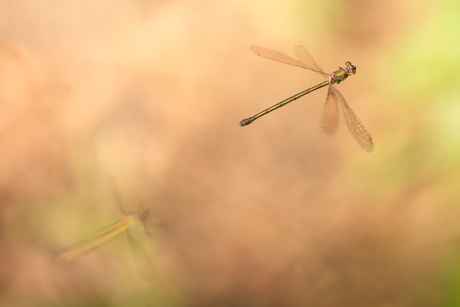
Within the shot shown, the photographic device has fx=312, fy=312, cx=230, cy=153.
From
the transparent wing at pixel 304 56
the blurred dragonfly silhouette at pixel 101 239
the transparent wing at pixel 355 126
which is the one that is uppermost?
the transparent wing at pixel 304 56

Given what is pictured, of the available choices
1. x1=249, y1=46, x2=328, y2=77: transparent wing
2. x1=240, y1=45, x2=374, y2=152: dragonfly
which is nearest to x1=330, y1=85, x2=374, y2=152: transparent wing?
x1=240, y1=45, x2=374, y2=152: dragonfly

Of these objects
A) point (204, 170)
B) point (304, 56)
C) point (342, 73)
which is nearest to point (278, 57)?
point (304, 56)

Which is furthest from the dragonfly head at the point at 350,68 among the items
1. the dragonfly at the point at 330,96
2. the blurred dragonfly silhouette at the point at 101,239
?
the blurred dragonfly silhouette at the point at 101,239

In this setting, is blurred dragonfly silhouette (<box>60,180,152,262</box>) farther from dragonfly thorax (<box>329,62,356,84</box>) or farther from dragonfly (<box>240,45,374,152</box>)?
dragonfly thorax (<box>329,62,356,84</box>)

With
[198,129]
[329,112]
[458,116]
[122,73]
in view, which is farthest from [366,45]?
[122,73]

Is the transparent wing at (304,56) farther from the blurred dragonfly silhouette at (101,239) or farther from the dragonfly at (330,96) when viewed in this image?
the blurred dragonfly silhouette at (101,239)

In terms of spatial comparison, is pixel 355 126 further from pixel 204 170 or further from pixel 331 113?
pixel 204 170
